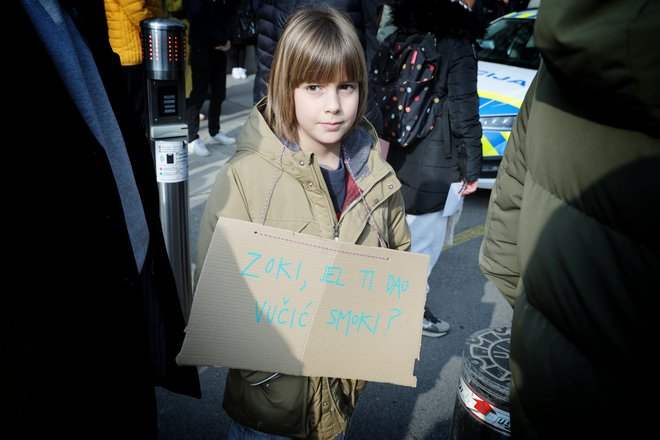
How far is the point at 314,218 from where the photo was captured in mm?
1608

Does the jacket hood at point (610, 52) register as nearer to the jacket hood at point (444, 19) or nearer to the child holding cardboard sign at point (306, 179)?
the child holding cardboard sign at point (306, 179)

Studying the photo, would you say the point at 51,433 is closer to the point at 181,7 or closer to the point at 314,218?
the point at 314,218

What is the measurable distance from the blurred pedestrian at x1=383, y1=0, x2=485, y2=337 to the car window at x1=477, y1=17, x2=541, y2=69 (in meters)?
3.24

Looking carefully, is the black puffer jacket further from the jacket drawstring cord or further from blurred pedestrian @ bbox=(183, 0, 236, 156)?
blurred pedestrian @ bbox=(183, 0, 236, 156)

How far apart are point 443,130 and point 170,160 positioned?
4.73ft

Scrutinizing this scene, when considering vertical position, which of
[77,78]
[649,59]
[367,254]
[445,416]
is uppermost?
[649,59]

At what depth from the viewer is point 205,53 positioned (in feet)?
19.3

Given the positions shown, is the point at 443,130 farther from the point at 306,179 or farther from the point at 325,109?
the point at 306,179

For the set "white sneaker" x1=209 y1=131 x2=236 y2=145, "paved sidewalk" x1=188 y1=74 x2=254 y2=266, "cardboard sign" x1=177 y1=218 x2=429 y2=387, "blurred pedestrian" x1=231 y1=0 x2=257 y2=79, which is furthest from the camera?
"blurred pedestrian" x1=231 y1=0 x2=257 y2=79

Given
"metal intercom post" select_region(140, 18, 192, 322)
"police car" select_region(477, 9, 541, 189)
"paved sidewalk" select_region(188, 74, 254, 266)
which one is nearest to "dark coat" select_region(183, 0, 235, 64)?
"paved sidewalk" select_region(188, 74, 254, 266)

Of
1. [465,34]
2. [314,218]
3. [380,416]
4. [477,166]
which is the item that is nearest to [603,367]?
[314,218]

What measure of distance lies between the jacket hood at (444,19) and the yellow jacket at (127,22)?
217 cm

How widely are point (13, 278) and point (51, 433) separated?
0.30m

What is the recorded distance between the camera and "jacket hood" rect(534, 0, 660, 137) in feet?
2.64
